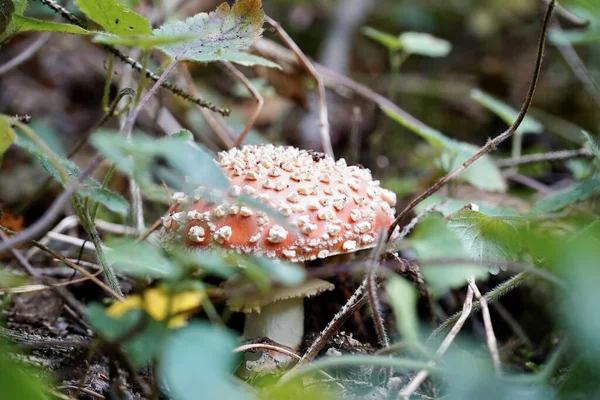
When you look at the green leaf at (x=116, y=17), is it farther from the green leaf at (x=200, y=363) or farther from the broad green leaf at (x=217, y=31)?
the green leaf at (x=200, y=363)

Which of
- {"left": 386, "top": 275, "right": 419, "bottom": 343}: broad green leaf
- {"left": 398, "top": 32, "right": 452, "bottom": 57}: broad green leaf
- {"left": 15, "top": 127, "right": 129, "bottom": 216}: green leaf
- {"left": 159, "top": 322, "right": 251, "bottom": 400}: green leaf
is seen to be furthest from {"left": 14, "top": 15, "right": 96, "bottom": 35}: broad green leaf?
{"left": 398, "top": 32, "right": 452, "bottom": 57}: broad green leaf

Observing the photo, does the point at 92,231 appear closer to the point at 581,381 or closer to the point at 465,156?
the point at 581,381

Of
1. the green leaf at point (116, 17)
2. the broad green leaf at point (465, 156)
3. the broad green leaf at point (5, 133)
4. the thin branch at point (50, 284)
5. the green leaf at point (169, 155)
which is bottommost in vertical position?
the thin branch at point (50, 284)

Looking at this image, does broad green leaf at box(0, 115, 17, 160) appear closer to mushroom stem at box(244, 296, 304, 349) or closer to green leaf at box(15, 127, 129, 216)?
green leaf at box(15, 127, 129, 216)

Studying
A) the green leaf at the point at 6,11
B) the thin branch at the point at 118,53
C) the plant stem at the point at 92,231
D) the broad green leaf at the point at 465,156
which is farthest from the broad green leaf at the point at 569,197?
the green leaf at the point at 6,11

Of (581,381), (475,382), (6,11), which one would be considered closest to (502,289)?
(581,381)

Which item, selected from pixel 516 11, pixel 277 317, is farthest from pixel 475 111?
pixel 277 317

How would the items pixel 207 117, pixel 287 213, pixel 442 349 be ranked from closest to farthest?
1. pixel 442 349
2. pixel 287 213
3. pixel 207 117
